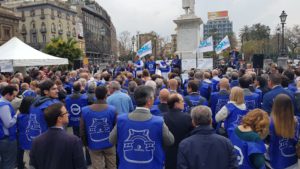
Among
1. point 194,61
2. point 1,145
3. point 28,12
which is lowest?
point 1,145

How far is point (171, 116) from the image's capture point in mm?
4961

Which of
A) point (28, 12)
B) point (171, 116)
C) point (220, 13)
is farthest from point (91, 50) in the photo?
point (171, 116)

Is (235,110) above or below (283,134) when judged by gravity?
above

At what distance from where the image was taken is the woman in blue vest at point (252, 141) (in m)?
3.54

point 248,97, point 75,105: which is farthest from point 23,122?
point 248,97

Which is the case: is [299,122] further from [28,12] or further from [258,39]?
[28,12]

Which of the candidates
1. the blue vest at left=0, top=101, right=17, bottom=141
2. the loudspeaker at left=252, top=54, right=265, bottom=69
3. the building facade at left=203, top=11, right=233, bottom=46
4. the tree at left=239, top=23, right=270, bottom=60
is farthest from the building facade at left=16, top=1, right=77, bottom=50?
the blue vest at left=0, top=101, right=17, bottom=141

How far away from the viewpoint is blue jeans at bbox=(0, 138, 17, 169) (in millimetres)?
5629

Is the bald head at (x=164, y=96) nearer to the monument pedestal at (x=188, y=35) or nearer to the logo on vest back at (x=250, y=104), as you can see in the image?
the logo on vest back at (x=250, y=104)

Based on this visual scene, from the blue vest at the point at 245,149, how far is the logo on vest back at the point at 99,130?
7.93 ft

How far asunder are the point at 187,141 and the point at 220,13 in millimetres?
174246

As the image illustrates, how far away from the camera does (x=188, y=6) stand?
72.1ft

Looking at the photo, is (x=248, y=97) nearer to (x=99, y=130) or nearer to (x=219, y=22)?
(x=99, y=130)

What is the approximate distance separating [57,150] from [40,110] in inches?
88.2
